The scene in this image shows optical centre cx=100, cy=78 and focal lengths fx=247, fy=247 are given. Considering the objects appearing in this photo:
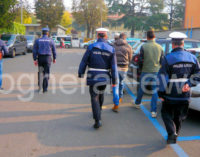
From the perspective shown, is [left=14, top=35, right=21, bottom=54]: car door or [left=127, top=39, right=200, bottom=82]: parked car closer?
[left=127, top=39, right=200, bottom=82]: parked car

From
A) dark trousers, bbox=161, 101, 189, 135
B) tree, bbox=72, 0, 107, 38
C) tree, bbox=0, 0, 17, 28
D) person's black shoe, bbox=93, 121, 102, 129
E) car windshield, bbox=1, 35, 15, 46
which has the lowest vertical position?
person's black shoe, bbox=93, 121, 102, 129

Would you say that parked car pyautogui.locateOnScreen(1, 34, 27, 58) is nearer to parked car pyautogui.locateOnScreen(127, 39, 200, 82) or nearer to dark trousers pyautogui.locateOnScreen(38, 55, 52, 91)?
dark trousers pyautogui.locateOnScreen(38, 55, 52, 91)

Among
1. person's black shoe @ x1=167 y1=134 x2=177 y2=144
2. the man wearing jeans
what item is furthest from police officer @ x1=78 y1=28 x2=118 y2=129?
person's black shoe @ x1=167 y1=134 x2=177 y2=144

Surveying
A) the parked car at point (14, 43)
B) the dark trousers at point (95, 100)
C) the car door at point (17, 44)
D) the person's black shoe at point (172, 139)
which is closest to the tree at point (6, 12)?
the parked car at point (14, 43)

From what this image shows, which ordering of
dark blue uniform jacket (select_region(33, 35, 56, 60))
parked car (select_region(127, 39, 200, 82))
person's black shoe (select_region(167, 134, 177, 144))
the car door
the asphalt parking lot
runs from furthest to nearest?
1. the car door
2. parked car (select_region(127, 39, 200, 82))
3. dark blue uniform jacket (select_region(33, 35, 56, 60))
4. person's black shoe (select_region(167, 134, 177, 144))
5. the asphalt parking lot

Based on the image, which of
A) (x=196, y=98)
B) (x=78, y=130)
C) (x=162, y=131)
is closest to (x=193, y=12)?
(x=196, y=98)

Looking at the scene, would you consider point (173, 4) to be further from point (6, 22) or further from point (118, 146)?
point (118, 146)

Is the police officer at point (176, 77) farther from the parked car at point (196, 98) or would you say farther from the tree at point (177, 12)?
the tree at point (177, 12)

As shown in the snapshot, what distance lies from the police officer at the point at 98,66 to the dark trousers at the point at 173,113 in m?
1.23

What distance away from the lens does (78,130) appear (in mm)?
4641

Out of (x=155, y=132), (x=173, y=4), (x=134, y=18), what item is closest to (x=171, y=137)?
(x=155, y=132)

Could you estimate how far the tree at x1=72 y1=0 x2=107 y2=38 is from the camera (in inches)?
2128

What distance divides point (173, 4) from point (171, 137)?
168 feet

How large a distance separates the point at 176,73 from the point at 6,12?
837 inches
